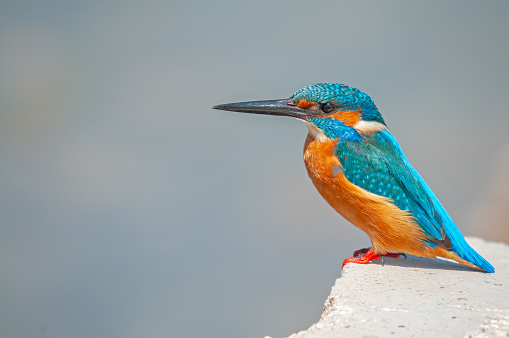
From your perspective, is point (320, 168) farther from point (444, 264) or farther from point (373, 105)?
point (444, 264)

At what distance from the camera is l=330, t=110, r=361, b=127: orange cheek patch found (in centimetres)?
332

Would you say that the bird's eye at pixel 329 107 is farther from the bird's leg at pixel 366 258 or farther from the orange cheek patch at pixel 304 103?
the bird's leg at pixel 366 258

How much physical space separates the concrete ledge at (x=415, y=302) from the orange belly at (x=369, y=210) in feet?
0.56

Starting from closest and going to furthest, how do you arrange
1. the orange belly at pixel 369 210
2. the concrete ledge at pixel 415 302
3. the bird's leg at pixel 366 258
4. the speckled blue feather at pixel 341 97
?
the concrete ledge at pixel 415 302, the orange belly at pixel 369 210, the speckled blue feather at pixel 341 97, the bird's leg at pixel 366 258

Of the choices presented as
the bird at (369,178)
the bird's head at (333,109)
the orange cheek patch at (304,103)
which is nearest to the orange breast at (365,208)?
the bird at (369,178)

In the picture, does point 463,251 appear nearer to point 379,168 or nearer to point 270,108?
point 379,168

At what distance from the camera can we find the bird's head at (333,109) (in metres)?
3.31

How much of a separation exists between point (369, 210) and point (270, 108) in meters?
0.88

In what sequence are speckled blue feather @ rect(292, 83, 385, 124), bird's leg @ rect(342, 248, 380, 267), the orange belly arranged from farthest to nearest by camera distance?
bird's leg @ rect(342, 248, 380, 267)
speckled blue feather @ rect(292, 83, 385, 124)
the orange belly

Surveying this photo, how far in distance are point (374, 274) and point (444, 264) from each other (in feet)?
1.78

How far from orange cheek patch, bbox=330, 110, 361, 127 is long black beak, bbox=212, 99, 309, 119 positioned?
0.20m

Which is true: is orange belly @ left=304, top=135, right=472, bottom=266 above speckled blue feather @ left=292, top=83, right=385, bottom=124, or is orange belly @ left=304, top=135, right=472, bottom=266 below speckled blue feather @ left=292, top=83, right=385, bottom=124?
below

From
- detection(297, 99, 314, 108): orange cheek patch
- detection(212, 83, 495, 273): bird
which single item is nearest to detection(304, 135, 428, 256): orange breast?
detection(212, 83, 495, 273): bird

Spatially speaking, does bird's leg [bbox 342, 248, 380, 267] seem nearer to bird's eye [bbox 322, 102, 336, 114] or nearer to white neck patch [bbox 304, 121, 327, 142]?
white neck patch [bbox 304, 121, 327, 142]
